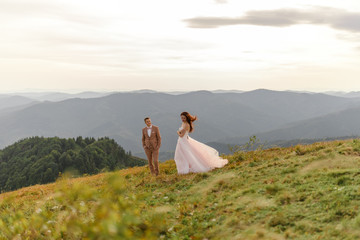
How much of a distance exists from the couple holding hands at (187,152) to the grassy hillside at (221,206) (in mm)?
1463

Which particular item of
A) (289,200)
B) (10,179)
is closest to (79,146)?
(10,179)

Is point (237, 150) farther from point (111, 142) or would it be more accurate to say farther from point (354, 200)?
point (111, 142)

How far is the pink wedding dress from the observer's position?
50.3ft

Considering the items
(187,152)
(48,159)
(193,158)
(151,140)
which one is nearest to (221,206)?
(193,158)

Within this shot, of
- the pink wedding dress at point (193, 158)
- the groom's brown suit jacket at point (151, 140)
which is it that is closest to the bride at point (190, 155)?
the pink wedding dress at point (193, 158)

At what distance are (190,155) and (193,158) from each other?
0.77ft

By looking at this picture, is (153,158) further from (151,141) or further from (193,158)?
(193,158)

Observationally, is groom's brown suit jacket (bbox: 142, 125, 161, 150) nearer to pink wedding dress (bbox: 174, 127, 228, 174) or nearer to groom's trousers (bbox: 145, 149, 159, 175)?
groom's trousers (bbox: 145, 149, 159, 175)

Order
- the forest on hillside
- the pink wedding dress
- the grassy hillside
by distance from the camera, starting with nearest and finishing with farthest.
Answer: the grassy hillside < the pink wedding dress < the forest on hillside

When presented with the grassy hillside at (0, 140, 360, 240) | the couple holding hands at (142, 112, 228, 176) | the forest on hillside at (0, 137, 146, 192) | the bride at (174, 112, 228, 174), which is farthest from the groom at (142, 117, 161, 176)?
the forest on hillside at (0, 137, 146, 192)

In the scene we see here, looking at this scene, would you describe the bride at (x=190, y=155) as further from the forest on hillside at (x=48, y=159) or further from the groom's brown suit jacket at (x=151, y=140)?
the forest on hillside at (x=48, y=159)

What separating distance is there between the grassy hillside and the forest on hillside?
98547mm

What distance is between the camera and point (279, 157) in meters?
14.5

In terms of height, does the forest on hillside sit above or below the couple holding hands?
below
